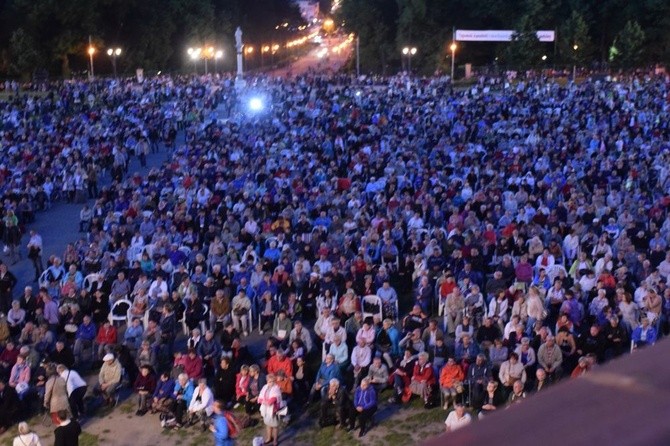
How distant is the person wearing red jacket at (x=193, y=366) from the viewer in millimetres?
9148

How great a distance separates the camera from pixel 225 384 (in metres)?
9.07

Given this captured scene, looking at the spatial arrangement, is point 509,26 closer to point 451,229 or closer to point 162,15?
point 162,15

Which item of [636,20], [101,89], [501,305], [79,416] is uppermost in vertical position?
[636,20]

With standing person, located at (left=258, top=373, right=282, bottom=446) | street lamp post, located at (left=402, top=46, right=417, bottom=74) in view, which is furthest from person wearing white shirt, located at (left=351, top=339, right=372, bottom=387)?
street lamp post, located at (left=402, top=46, right=417, bottom=74)

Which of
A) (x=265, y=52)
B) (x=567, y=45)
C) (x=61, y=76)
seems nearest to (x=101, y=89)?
(x=61, y=76)

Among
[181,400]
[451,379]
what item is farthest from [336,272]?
[181,400]

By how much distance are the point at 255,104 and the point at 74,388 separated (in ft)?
96.5

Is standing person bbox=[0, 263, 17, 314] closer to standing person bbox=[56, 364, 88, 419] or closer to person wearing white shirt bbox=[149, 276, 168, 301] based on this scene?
person wearing white shirt bbox=[149, 276, 168, 301]

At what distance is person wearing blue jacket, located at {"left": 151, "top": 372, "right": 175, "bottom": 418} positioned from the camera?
8.70 metres

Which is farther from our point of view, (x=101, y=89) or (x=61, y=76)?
(x=61, y=76)

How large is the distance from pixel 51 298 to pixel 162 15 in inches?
2173

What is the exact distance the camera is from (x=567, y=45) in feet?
180

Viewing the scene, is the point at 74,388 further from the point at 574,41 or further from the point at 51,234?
the point at 574,41

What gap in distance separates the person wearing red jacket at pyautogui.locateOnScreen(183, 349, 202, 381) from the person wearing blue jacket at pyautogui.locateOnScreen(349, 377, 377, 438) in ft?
6.16
